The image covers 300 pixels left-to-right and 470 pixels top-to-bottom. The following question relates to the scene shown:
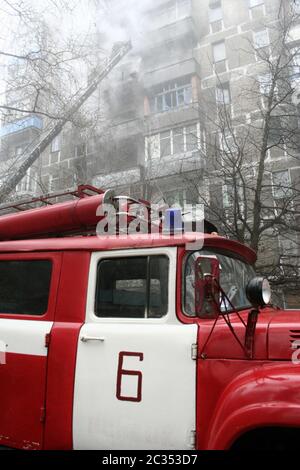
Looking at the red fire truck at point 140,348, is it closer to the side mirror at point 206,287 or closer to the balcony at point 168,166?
the side mirror at point 206,287

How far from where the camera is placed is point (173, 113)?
21.9 meters

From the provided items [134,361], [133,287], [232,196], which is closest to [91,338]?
[134,361]

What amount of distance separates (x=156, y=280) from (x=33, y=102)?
7917 millimetres

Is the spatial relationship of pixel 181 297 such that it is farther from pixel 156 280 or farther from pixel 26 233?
pixel 26 233

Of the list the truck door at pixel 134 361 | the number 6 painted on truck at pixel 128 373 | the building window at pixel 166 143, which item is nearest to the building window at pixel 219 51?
the building window at pixel 166 143

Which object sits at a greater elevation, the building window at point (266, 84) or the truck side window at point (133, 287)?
the building window at point (266, 84)

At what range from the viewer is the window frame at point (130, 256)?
286 cm

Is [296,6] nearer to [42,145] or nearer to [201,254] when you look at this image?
[42,145]

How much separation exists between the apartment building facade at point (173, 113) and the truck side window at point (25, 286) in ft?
24.2

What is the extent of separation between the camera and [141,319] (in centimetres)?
295

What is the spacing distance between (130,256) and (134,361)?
0.77 m

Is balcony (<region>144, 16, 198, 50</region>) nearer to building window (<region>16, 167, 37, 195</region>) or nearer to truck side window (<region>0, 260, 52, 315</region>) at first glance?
building window (<region>16, 167, 37, 195</region>)

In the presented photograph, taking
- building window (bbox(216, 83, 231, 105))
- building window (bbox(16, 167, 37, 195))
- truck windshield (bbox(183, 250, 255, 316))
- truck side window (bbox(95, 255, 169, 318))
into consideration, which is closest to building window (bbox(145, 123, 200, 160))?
building window (bbox(216, 83, 231, 105))
